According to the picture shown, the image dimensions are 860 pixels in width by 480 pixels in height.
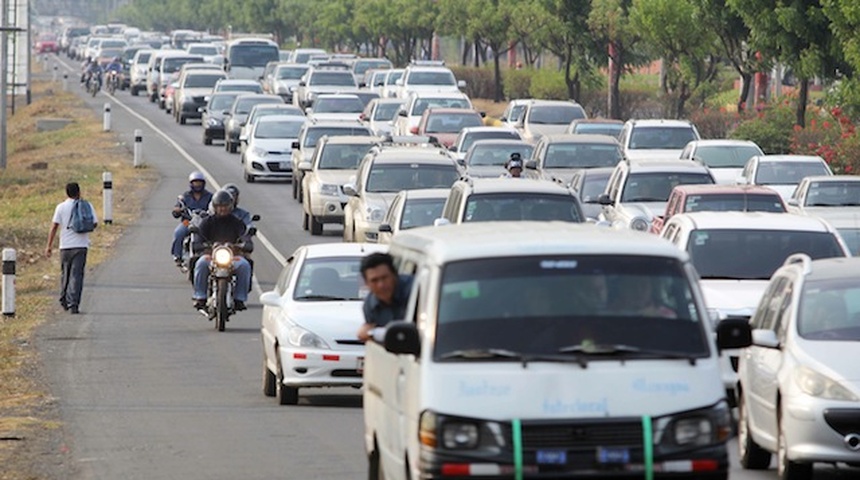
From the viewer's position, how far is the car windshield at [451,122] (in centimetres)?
5041

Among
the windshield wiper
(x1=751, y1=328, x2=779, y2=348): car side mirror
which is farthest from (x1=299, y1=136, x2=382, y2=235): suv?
the windshield wiper

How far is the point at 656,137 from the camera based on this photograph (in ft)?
138

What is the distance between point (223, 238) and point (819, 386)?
12.7 metres

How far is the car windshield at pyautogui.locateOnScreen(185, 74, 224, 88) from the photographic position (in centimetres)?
7188

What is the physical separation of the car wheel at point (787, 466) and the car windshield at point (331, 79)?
5620 cm

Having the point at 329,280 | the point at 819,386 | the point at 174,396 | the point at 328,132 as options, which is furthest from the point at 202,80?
the point at 819,386

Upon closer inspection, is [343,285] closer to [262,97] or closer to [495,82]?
[262,97]

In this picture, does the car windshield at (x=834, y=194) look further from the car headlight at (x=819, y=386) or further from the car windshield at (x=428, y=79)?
the car windshield at (x=428, y=79)

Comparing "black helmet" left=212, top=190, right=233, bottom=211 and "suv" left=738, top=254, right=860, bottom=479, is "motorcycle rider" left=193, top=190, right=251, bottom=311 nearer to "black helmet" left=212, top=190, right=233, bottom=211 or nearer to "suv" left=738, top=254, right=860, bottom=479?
"black helmet" left=212, top=190, right=233, bottom=211

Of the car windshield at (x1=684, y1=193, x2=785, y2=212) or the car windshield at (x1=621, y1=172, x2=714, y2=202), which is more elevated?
A: the car windshield at (x1=684, y1=193, x2=785, y2=212)

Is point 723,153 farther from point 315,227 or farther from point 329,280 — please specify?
point 329,280

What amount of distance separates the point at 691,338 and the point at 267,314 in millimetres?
10050

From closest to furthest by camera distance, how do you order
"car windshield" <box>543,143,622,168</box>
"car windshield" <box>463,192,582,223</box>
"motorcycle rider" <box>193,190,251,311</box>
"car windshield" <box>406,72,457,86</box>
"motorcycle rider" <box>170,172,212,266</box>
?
1. "car windshield" <box>463,192,582,223</box>
2. "motorcycle rider" <box>193,190,251,311</box>
3. "motorcycle rider" <box>170,172,212,266</box>
4. "car windshield" <box>543,143,622,168</box>
5. "car windshield" <box>406,72,457,86</box>

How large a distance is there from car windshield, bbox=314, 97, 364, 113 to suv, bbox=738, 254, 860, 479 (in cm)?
4392
